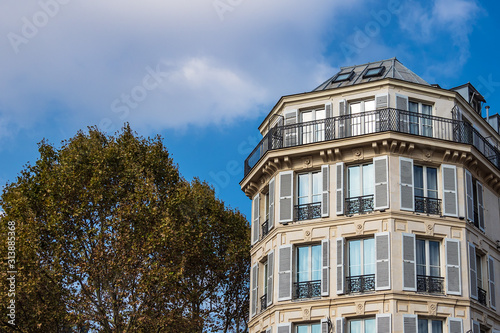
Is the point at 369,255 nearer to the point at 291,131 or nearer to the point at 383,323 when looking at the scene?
the point at 383,323

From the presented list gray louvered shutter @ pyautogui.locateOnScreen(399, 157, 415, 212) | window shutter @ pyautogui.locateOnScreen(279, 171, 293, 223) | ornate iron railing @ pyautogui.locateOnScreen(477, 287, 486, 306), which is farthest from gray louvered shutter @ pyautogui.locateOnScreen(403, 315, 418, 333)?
window shutter @ pyautogui.locateOnScreen(279, 171, 293, 223)

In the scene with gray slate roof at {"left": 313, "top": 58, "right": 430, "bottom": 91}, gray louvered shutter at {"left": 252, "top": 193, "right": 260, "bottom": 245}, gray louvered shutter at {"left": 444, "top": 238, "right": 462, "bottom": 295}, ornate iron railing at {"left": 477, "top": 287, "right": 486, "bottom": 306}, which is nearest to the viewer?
gray louvered shutter at {"left": 444, "top": 238, "right": 462, "bottom": 295}

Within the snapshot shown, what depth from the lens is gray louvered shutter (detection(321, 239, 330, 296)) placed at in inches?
1190

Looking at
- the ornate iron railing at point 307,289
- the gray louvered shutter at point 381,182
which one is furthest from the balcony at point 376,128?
the ornate iron railing at point 307,289

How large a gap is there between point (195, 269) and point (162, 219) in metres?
5.69

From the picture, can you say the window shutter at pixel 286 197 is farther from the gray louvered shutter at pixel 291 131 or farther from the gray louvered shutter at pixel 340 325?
the gray louvered shutter at pixel 340 325

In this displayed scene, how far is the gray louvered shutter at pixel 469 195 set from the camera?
31.5 m

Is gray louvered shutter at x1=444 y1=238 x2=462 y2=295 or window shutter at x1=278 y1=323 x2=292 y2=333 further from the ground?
gray louvered shutter at x1=444 y1=238 x2=462 y2=295

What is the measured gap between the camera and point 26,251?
3647 cm

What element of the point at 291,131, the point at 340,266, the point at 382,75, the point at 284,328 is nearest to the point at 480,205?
the point at 340,266

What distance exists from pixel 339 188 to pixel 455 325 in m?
6.63

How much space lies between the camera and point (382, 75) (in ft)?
116

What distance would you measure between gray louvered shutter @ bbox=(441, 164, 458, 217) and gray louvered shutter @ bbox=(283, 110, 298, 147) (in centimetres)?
612

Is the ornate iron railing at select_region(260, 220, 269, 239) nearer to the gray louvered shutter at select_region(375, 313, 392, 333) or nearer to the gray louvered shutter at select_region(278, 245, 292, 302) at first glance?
the gray louvered shutter at select_region(278, 245, 292, 302)
